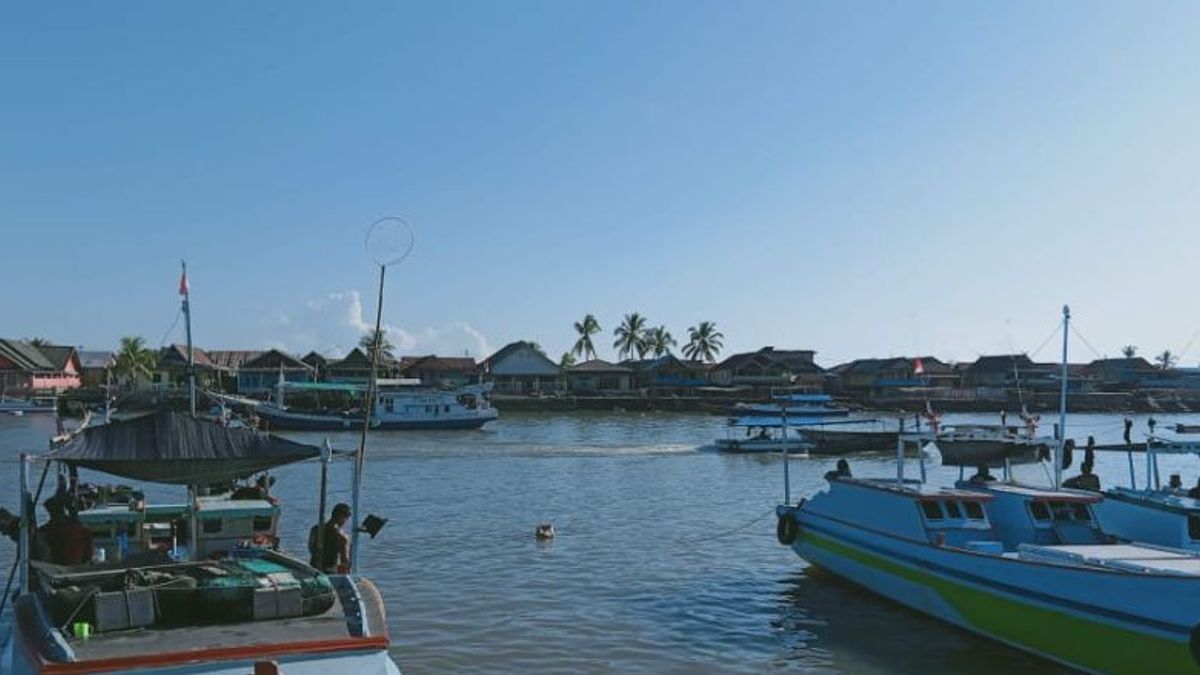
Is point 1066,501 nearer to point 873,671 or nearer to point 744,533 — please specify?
point 873,671

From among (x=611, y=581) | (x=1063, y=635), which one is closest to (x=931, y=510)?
(x=1063, y=635)

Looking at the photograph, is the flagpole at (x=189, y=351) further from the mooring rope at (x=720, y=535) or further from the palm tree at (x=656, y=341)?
the palm tree at (x=656, y=341)

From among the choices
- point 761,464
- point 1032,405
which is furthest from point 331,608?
point 1032,405

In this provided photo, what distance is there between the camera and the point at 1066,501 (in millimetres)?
20266

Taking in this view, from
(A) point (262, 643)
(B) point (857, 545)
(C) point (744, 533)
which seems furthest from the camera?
(C) point (744, 533)

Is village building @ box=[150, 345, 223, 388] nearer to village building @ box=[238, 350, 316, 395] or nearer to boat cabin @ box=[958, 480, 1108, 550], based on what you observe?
village building @ box=[238, 350, 316, 395]

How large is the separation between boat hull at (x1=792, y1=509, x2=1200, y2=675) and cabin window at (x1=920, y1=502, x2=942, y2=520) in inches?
27.1

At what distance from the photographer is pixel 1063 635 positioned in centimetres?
1631

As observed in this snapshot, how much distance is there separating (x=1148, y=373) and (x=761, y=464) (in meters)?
118

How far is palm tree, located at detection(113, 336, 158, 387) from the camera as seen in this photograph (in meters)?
136

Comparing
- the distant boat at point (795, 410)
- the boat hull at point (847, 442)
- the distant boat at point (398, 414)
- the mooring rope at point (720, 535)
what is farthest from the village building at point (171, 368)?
the mooring rope at point (720, 535)

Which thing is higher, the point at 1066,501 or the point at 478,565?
the point at 1066,501

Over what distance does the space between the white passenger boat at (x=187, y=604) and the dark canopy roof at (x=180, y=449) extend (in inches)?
0.7

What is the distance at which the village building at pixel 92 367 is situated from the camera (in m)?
141
